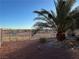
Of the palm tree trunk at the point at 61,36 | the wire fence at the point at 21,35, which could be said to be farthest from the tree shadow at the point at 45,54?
the wire fence at the point at 21,35

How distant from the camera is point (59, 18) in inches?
672

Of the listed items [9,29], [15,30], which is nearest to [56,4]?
[9,29]

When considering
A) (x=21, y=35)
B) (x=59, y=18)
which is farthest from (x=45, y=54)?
(x=21, y=35)

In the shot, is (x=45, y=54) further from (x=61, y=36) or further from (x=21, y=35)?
(x=21, y=35)

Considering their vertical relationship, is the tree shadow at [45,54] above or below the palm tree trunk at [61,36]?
below

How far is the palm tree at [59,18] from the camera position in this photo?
1709 centimetres

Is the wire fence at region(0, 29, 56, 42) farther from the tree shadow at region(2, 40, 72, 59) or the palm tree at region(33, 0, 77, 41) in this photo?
the tree shadow at region(2, 40, 72, 59)

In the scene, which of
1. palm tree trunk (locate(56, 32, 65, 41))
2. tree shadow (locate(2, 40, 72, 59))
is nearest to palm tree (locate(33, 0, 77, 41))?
palm tree trunk (locate(56, 32, 65, 41))

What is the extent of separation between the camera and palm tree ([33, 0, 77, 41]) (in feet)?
56.1

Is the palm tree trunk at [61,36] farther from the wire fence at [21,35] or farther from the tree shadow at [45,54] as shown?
the wire fence at [21,35]

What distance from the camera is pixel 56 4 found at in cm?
1805

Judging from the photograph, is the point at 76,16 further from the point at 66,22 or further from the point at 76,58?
the point at 76,58

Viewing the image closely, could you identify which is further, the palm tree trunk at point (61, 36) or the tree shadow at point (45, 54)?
the palm tree trunk at point (61, 36)

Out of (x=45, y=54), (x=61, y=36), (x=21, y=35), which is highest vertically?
(x=21, y=35)
